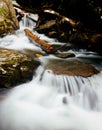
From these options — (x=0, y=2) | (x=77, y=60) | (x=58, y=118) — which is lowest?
(x=58, y=118)

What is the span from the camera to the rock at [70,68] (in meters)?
6.12

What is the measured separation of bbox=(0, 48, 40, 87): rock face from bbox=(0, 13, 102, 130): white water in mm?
147

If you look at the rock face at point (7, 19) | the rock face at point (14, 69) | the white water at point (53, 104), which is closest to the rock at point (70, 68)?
the white water at point (53, 104)

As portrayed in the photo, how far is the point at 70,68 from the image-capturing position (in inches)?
252

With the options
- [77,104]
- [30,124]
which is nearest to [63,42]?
[77,104]

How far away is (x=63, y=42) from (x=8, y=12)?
7.35 feet

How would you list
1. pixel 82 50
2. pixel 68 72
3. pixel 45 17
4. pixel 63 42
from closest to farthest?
1. pixel 68 72
2. pixel 82 50
3. pixel 63 42
4. pixel 45 17

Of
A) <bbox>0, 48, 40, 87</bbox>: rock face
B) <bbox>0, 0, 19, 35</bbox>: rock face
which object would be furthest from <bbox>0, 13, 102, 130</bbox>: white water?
<bbox>0, 0, 19, 35</bbox>: rock face

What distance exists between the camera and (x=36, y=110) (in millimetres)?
5383

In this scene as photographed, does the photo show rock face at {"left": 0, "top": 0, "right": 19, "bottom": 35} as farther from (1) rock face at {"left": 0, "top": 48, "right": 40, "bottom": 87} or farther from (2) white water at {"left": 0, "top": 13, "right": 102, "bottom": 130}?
(2) white water at {"left": 0, "top": 13, "right": 102, "bottom": 130}

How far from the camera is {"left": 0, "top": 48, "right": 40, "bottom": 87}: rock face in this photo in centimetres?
556

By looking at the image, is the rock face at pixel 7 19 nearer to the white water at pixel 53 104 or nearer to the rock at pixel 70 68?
the rock at pixel 70 68

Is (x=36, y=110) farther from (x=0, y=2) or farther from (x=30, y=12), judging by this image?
(x=30, y=12)

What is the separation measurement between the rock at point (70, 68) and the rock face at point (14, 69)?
505mm
